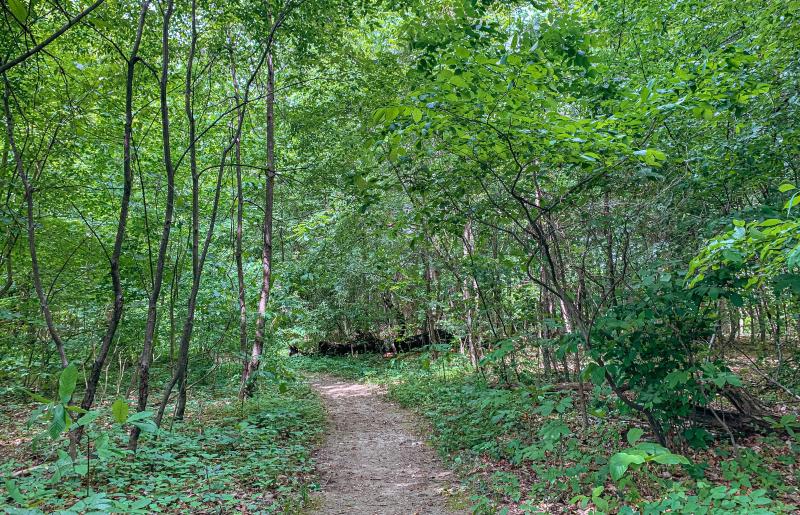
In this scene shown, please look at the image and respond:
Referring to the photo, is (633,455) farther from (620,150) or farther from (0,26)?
(0,26)

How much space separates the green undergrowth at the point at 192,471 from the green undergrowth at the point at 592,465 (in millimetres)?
2054

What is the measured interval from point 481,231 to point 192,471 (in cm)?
486

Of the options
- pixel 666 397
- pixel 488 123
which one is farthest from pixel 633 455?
pixel 488 123

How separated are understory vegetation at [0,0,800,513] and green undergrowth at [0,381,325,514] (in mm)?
43

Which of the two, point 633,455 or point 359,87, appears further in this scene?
point 359,87

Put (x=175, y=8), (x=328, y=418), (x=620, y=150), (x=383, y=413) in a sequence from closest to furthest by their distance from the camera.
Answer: (x=620, y=150)
(x=175, y=8)
(x=328, y=418)
(x=383, y=413)

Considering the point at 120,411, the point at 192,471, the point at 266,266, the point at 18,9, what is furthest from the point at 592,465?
the point at 266,266

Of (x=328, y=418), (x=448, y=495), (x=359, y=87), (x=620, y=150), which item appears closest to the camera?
(x=620, y=150)

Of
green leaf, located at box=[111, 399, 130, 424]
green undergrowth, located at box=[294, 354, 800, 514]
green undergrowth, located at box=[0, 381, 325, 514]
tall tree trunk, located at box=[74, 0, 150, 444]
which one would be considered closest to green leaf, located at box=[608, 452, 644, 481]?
green undergrowth, located at box=[294, 354, 800, 514]

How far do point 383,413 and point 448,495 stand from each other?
473 cm

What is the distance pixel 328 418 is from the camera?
8.68 m

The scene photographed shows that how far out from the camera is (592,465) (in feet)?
15.9

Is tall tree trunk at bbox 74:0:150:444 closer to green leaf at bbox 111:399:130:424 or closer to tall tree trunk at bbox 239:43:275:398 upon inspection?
green leaf at bbox 111:399:130:424

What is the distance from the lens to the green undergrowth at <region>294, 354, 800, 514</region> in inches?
123
